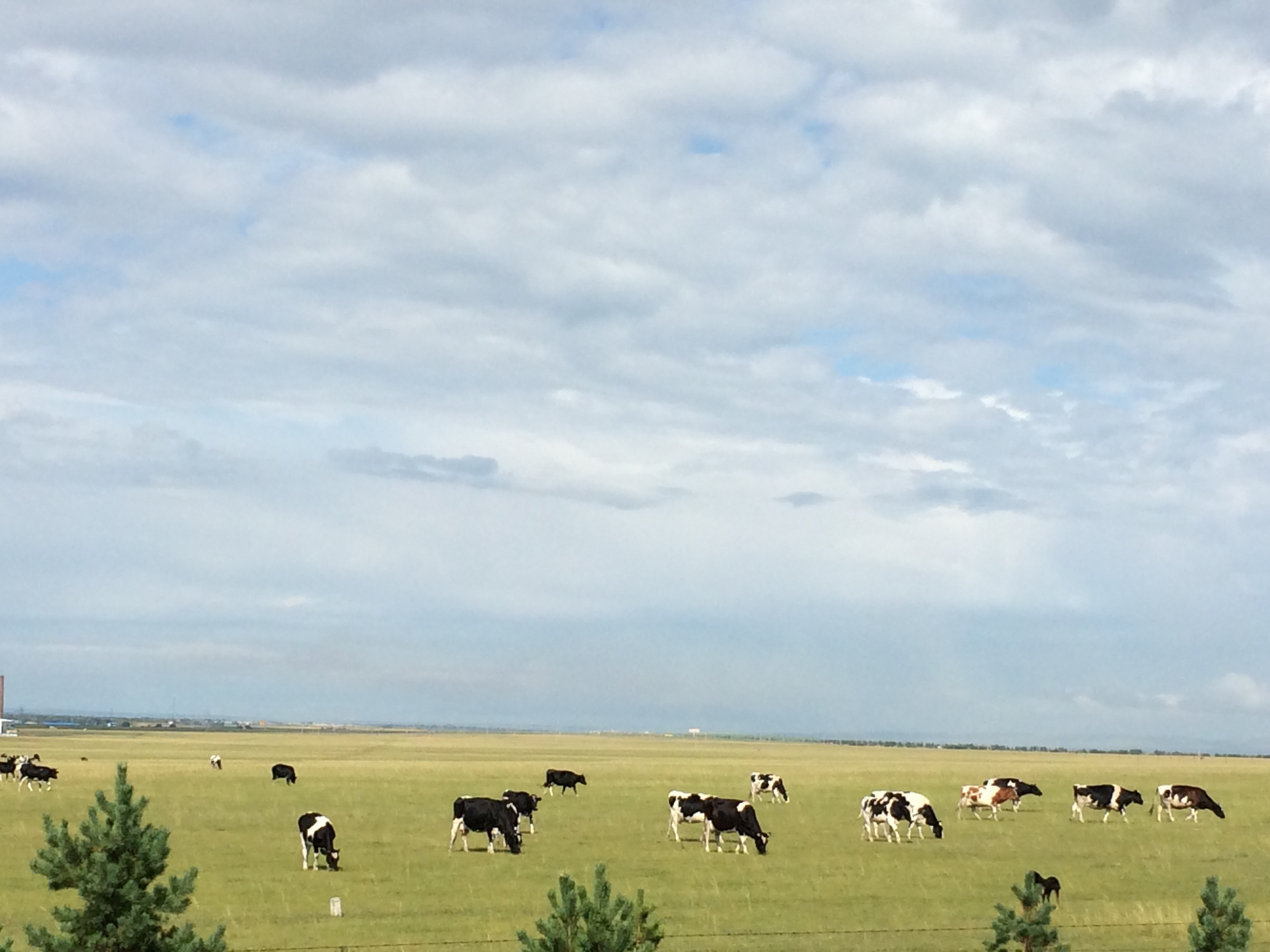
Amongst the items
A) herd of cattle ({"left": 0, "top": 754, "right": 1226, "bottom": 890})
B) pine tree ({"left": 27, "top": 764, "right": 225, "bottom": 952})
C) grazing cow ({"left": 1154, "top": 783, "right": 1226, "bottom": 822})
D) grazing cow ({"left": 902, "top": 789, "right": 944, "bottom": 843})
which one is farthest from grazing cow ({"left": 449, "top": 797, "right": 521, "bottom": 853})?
grazing cow ({"left": 1154, "top": 783, "right": 1226, "bottom": 822})

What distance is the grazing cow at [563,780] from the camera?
62844mm

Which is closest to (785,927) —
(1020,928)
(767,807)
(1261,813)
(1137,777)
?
(1020,928)

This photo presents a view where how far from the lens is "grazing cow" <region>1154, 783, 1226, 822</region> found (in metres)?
52.6

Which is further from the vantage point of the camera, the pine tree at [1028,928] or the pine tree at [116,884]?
the pine tree at [1028,928]

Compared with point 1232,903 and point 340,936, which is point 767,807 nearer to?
point 340,936

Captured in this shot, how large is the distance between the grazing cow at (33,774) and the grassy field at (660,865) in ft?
4.19

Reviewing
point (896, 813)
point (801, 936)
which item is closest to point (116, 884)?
point (801, 936)

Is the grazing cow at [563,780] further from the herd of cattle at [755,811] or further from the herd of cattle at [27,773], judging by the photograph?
the herd of cattle at [27,773]

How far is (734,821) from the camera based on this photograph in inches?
1551

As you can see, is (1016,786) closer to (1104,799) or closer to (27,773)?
(1104,799)

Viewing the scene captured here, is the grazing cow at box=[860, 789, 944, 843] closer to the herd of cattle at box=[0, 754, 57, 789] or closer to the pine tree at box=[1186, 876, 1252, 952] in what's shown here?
the pine tree at box=[1186, 876, 1252, 952]

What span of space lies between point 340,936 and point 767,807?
31780mm

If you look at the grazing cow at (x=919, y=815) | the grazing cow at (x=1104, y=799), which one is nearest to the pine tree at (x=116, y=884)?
the grazing cow at (x=919, y=815)

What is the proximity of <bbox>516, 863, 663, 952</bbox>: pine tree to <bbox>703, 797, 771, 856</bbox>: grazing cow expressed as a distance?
2659 cm
